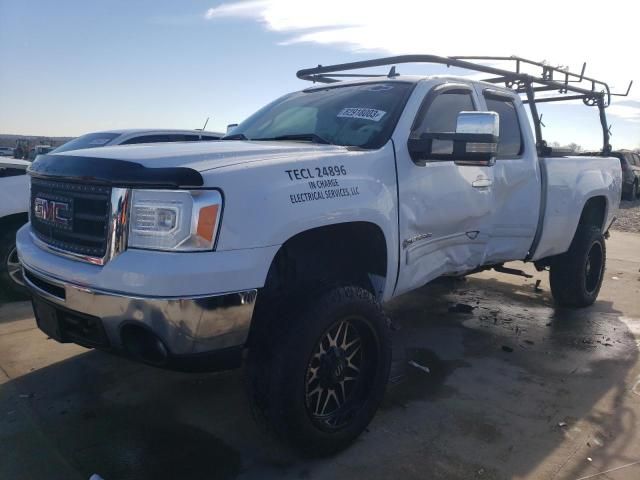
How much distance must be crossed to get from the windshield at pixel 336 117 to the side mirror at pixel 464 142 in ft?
0.74

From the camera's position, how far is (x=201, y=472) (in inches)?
107

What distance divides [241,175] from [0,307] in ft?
13.4

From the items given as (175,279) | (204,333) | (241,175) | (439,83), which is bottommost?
(204,333)

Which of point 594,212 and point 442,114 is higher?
point 442,114

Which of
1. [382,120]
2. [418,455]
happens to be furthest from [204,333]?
[382,120]

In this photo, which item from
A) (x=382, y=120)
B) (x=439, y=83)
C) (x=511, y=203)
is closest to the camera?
(x=382, y=120)

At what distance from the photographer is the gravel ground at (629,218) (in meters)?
13.5

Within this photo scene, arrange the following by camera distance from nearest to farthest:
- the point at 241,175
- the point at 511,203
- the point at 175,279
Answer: the point at 175,279
the point at 241,175
the point at 511,203

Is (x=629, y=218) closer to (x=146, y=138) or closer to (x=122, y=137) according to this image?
(x=146, y=138)

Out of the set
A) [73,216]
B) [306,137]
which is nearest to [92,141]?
[306,137]

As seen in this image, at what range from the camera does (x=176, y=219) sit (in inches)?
91.4

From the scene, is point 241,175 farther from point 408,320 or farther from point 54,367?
point 408,320

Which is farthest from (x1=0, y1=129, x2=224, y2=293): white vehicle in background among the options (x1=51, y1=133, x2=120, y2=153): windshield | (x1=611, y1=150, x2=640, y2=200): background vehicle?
(x1=611, y1=150, x2=640, y2=200): background vehicle

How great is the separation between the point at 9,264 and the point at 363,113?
3952 millimetres
